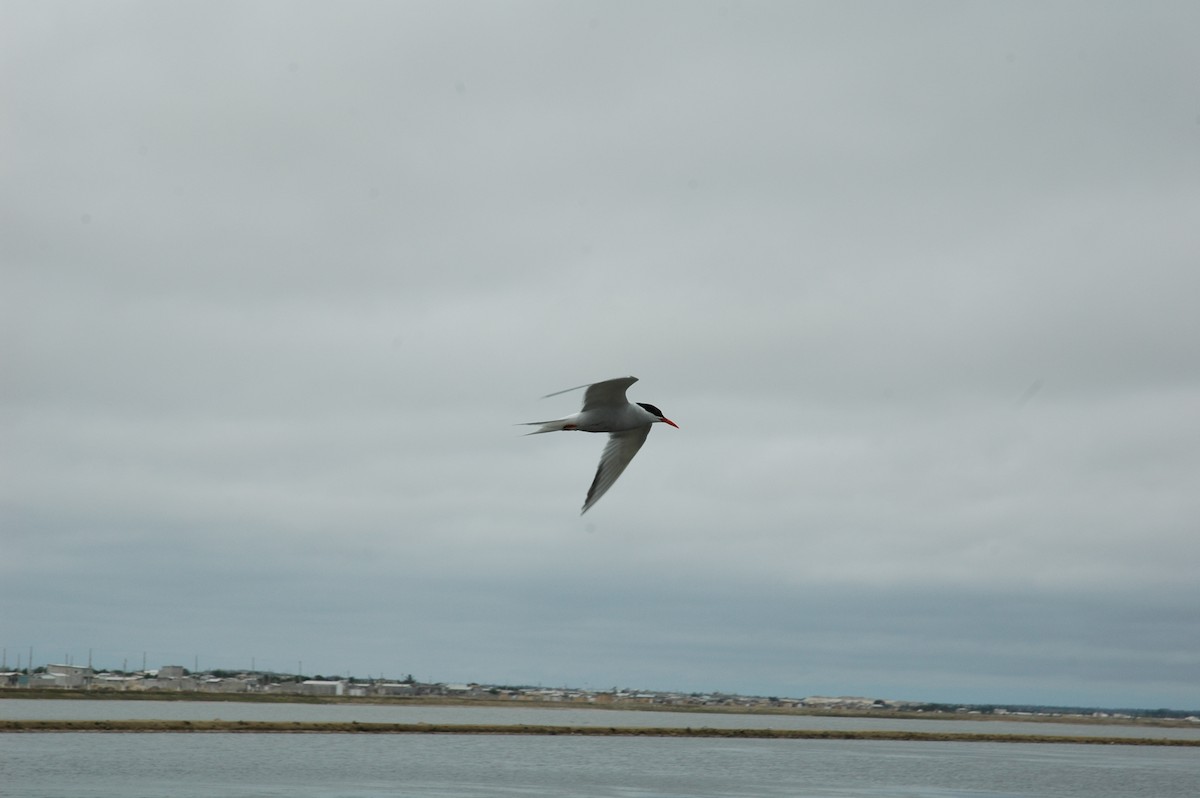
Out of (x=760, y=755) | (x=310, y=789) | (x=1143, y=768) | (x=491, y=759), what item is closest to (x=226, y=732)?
(x=491, y=759)

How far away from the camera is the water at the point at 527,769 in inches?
2309

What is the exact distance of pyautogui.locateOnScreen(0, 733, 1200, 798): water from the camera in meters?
58.7

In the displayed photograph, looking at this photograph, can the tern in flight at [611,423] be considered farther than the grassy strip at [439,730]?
No

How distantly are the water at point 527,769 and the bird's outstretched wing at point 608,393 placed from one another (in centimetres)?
3468

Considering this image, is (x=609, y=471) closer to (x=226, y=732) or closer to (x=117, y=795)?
(x=117, y=795)

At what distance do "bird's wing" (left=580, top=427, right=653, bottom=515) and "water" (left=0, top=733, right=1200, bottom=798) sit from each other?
33566 millimetres

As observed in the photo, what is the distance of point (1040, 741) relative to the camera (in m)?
148

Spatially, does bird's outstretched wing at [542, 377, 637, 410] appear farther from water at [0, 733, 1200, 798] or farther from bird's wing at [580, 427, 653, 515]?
water at [0, 733, 1200, 798]

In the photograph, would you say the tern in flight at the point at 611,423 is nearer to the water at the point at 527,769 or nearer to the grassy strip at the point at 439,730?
the water at the point at 527,769

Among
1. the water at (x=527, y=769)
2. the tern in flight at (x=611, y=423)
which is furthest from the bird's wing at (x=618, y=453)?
the water at (x=527, y=769)

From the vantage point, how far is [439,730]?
111 m

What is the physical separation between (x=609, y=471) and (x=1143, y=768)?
90.4 meters

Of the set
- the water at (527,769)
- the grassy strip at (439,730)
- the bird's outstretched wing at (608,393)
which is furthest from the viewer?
the grassy strip at (439,730)

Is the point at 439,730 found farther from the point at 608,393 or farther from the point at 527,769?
the point at 608,393
